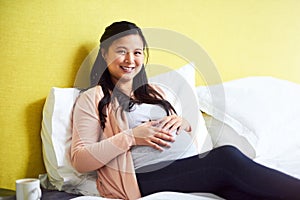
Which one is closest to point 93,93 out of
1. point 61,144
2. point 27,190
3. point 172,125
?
point 61,144

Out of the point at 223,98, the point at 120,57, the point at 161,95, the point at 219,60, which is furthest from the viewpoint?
the point at 219,60

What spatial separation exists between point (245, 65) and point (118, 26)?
3.11ft

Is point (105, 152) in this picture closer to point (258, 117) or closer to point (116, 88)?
point (116, 88)

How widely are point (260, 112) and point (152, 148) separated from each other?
64 cm

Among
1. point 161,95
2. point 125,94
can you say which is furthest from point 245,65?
point 125,94

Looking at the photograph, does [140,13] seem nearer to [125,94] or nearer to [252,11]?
[125,94]

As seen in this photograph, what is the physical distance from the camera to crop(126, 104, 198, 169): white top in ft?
4.55

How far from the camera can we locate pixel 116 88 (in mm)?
1486

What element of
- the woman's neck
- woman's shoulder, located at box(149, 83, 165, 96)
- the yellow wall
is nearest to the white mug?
the yellow wall

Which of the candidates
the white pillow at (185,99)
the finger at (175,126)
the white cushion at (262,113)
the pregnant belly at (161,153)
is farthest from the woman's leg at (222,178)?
the white cushion at (262,113)

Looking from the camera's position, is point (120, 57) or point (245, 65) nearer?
point (120, 57)

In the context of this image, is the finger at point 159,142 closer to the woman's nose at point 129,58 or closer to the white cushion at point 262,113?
the woman's nose at point 129,58

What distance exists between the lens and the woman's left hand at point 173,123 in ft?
4.82

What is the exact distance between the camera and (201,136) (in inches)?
64.8
